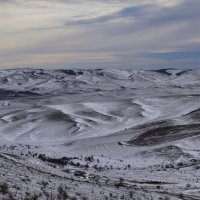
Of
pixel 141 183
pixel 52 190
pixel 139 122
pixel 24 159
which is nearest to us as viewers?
pixel 52 190

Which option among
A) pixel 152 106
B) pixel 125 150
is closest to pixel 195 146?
pixel 125 150

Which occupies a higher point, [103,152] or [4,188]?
[4,188]

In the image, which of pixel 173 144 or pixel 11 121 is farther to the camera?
pixel 11 121

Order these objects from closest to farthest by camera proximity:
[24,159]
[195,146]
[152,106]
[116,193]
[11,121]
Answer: [116,193] < [24,159] < [195,146] < [11,121] < [152,106]

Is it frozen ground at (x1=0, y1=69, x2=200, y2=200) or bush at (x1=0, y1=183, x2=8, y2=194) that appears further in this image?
frozen ground at (x1=0, y1=69, x2=200, y2=200)

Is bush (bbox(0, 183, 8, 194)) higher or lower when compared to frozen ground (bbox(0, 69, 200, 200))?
higher

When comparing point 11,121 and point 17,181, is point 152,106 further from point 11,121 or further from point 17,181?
point 17,181

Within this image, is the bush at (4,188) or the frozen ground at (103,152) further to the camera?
the frozen ground at (103,152)

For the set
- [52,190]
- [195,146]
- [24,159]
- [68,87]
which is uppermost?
[52,190]

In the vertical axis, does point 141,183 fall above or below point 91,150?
above

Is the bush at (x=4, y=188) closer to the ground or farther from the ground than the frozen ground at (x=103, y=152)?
farther from the ground

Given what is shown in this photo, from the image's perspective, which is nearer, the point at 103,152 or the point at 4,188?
the point at 4,188
